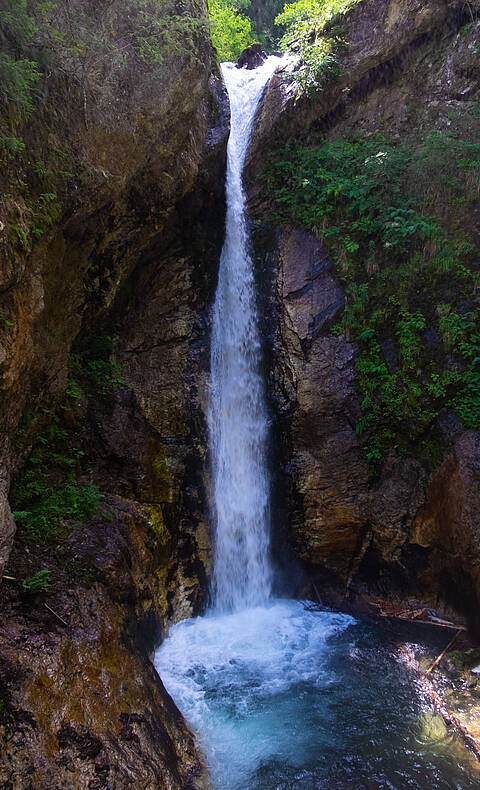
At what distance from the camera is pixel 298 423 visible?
827 cm

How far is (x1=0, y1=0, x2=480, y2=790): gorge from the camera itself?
428cm

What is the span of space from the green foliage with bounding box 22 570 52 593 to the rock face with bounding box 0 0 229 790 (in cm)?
7

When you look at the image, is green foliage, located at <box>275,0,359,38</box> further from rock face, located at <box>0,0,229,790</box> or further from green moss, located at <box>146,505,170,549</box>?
green moss, located at <box>146,505,170,549</box>

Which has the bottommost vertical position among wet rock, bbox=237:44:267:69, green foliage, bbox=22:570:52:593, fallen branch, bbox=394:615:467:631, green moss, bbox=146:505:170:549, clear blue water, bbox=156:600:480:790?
clear blue water, bbox=156:600:480:790

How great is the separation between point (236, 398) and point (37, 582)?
5077 millimetres

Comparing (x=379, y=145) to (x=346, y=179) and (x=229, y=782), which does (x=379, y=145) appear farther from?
(x=229, y=782)

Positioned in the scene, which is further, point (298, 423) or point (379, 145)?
point (379, 145)

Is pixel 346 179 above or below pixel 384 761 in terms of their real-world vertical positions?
above

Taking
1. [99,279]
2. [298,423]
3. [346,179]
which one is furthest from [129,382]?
[346,179]

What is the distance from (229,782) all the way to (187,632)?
2.71 m

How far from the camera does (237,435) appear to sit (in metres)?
8.47

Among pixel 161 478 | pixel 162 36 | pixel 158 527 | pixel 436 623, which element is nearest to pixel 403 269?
pixel 162 36

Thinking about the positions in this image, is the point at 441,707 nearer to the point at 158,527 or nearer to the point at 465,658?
the point at 465,658

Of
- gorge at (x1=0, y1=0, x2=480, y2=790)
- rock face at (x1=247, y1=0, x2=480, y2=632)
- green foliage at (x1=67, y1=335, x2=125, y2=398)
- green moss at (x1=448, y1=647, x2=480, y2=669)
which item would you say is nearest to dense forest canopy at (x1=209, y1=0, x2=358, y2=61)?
gorge at (x1=0, y1=0, x2=480, y2=790)
